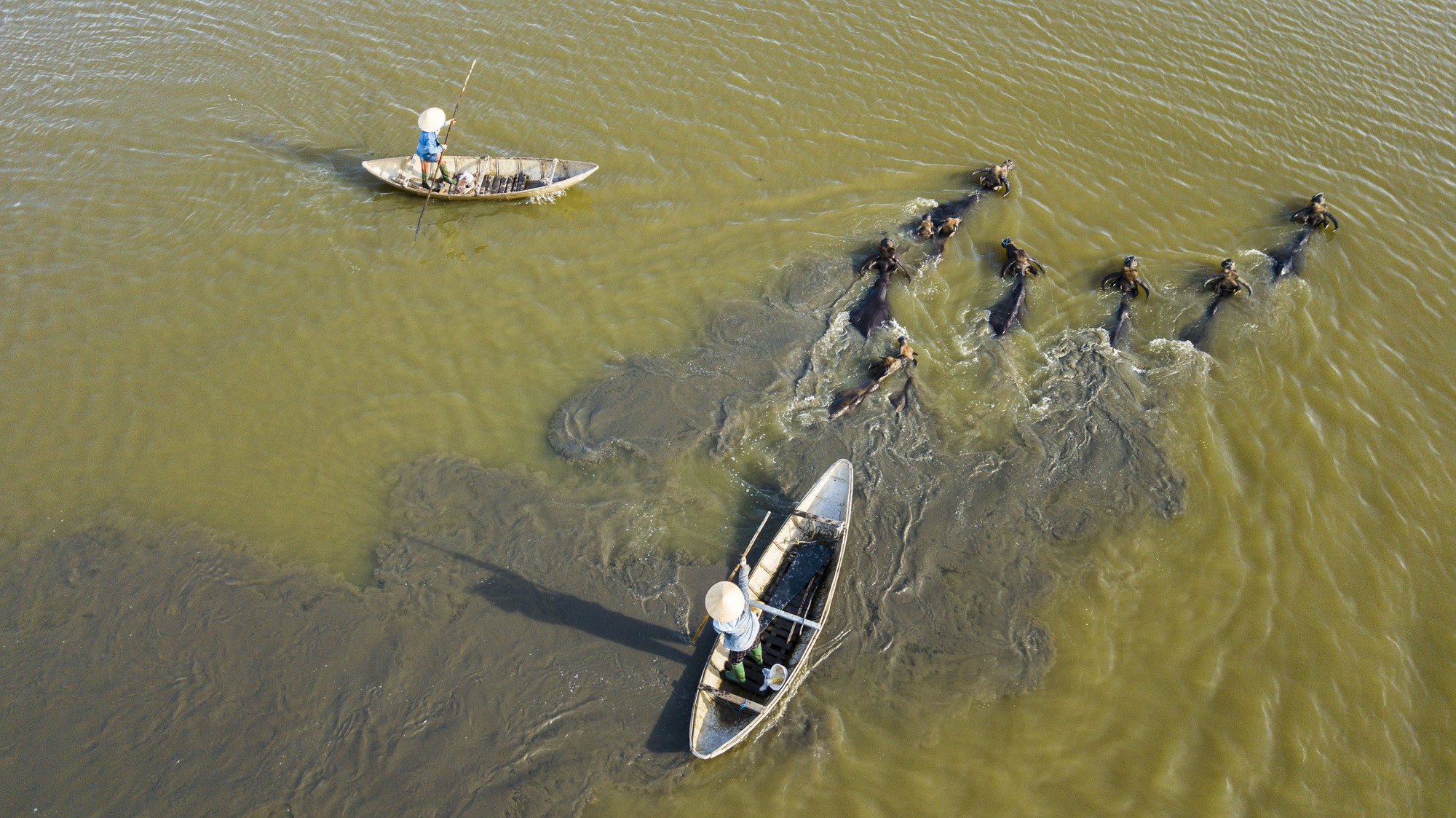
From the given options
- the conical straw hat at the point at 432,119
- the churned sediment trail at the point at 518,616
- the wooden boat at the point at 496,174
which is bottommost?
the churned sediment trail at the point at 518,616

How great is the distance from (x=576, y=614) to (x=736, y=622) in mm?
2526

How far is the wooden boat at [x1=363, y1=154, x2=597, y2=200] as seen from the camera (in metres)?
16.1

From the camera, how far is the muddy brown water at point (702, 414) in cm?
1000

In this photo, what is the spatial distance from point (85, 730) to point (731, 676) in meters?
7.82

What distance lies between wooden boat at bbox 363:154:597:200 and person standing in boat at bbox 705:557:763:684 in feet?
30.1

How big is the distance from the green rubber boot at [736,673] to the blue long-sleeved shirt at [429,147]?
11201mm

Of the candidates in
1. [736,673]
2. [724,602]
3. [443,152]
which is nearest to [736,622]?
[724,602]

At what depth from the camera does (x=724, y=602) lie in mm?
9258

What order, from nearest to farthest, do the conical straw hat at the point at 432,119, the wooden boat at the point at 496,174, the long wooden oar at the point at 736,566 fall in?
the long wooden oar at the point at 736,566 < the conical straw hat at the point at 432,119 < the wooden boat at the point at 496,174

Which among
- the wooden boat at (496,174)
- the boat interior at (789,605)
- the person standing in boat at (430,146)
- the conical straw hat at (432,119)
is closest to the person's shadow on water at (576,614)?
the boat interior at (789,605)

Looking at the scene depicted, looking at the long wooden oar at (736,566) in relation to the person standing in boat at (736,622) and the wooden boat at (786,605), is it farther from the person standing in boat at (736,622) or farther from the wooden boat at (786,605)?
the wooden boat at (786,605)

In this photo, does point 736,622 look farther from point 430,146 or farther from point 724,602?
point 430,146

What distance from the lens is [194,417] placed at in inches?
511

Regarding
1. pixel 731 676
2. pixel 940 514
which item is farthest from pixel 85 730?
pixel 940 514
